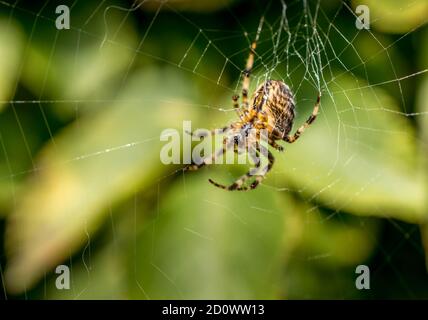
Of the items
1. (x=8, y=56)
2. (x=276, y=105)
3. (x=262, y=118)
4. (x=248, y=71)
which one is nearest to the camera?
(x=8, y=56)

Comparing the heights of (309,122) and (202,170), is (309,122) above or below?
above

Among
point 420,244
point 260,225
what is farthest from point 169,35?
point 420,244

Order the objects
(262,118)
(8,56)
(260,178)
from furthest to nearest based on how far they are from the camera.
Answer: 1. (262,118)
2. (260,178)
3. (8,56)

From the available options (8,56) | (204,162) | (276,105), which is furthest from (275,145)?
(8,56)

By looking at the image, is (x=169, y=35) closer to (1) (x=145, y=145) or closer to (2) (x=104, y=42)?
(2) (x=104, y=42)

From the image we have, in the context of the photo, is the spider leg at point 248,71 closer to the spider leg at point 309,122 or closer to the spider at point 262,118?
the spider at point 262,118

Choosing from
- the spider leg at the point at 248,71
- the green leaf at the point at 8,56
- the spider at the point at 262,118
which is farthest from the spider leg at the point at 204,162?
the green leaf at the point at 8,56

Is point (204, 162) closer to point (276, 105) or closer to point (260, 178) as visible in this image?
point (260, 178)
